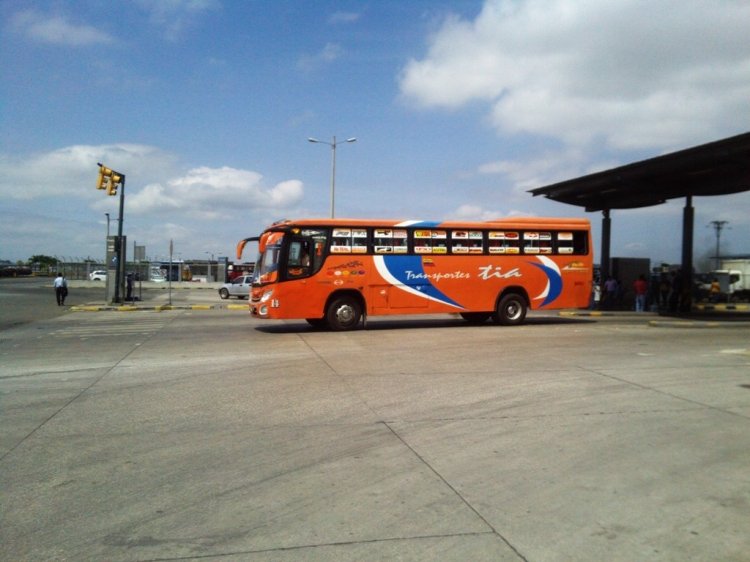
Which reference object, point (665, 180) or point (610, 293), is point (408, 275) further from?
point (610, 293)

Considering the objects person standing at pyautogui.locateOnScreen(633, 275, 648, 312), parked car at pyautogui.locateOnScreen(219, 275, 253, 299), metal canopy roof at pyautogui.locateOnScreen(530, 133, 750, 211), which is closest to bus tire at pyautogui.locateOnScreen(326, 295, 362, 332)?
metal canopy roof at pyautogui.locateOnScreen(530, 133, 750, 211)

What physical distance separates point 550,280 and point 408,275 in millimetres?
4955


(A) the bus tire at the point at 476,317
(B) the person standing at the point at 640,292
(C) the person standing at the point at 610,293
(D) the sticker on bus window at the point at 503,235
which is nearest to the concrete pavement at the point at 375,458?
(D) the sticker on bus window at the point at 503,235

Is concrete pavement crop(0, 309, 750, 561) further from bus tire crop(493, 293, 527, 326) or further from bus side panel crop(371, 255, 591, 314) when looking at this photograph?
bus tire crop(493, 293, 527, 326)

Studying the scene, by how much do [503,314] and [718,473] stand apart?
1415 cm

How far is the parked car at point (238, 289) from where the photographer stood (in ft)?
131

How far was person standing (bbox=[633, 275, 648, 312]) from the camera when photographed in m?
28.3

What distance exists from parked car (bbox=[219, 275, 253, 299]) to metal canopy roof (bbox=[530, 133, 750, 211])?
1995cm

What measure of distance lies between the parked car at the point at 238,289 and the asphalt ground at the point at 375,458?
1083 inches

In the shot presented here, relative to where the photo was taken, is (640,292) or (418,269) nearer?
(418,269)

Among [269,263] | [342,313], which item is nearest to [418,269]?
[342,313]

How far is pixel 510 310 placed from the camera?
64.6 ft

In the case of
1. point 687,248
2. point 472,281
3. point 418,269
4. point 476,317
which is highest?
point 687,248

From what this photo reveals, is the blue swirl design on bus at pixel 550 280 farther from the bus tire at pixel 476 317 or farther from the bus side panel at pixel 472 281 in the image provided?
the bus tire at pixel 476 317
